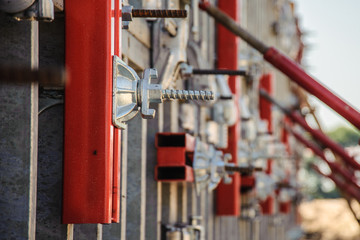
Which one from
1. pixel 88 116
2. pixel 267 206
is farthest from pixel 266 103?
pixel 88 116

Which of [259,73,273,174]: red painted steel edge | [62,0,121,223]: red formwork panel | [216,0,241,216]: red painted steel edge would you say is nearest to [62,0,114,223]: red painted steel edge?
[62,0,121,223]: red formwork panel

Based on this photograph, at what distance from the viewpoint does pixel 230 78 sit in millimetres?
11266

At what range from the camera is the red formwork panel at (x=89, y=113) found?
4.48 m

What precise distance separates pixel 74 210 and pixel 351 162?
25.6 ft

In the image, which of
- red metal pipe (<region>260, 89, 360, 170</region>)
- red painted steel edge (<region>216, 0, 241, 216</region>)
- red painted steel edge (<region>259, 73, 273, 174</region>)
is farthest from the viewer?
red painted steel edge (<region>259, 73, 273, 174</region>)

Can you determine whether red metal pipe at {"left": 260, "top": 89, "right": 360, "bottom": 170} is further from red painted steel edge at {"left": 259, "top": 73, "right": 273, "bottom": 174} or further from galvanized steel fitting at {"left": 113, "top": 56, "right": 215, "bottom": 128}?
galvanized steel fitting at {"left": 113, "top": 56, "right": 215, "bottom": 128}

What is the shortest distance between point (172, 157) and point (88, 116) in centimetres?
250

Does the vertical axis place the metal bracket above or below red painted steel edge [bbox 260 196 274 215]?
above

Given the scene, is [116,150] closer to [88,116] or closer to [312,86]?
[88,116]

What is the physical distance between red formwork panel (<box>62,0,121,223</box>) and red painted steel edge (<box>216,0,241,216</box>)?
6.50 metres

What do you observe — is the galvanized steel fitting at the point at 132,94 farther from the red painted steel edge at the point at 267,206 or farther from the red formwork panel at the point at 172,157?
the red painted steel edge at the point at 267,206

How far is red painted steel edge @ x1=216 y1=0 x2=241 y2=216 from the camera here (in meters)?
11.1

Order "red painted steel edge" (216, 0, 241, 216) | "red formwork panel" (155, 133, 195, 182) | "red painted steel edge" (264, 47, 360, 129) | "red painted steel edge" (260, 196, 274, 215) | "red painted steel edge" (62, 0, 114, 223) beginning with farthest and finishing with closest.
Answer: "red painted steel edge" (260, 196, 274, 215)
"red painted steel edge" (216, 0, 241, 216)
"red painted steel edge" (264, 47, 360, 129)
"red formwork panel" (155, 133, 195, 182)
"red painted steel edge" (62, 0, 114, 223)

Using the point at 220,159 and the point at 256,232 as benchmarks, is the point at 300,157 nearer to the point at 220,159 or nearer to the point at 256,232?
the point at 256,232
